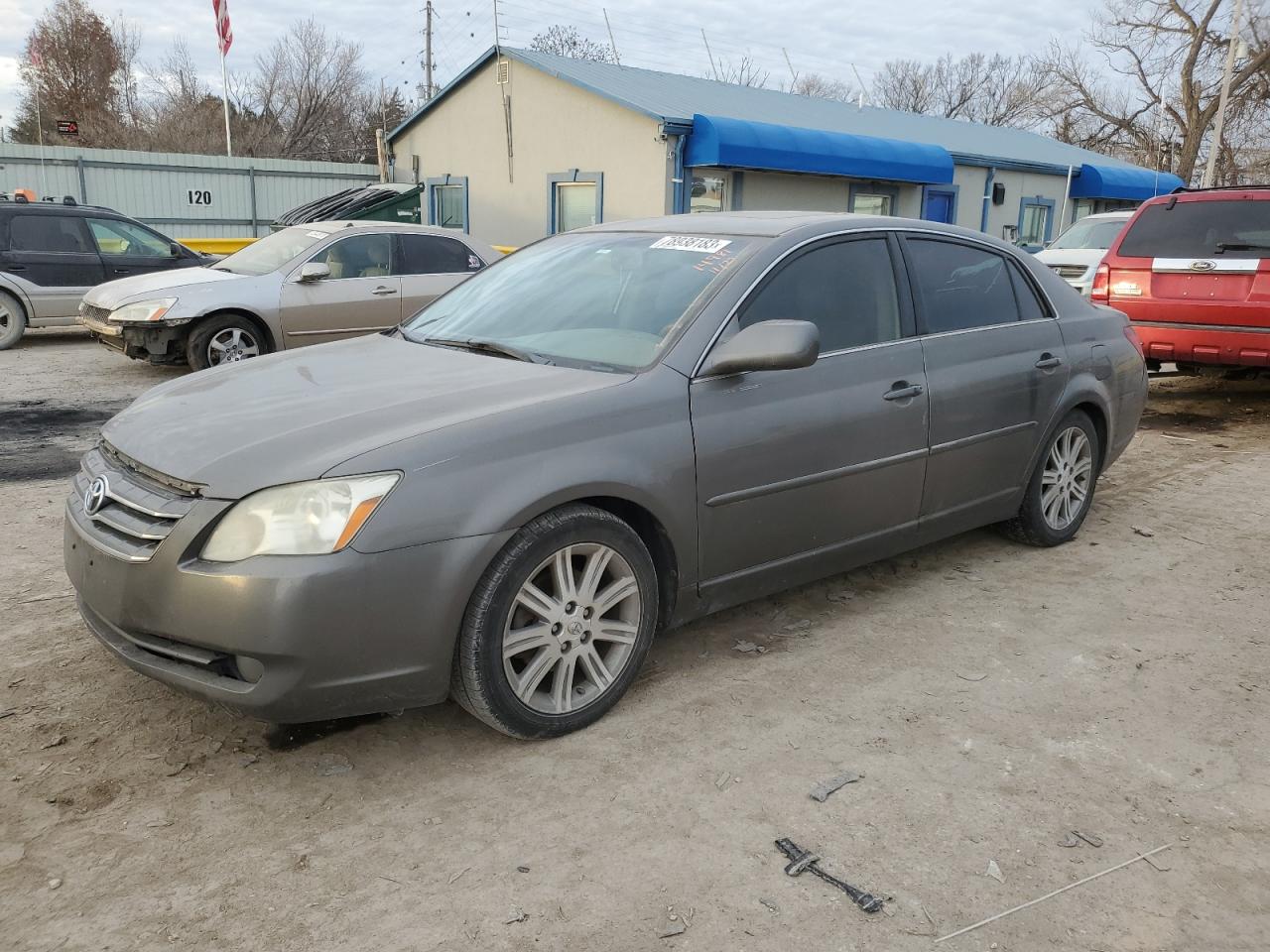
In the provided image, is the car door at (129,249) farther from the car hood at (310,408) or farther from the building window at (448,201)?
the building window at (448,201)

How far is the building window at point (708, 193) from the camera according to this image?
53.8ft

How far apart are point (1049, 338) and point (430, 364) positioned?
2.98 metres

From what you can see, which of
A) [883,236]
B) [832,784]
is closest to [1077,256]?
[883,236]

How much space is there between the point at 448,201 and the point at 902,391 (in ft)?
62.3

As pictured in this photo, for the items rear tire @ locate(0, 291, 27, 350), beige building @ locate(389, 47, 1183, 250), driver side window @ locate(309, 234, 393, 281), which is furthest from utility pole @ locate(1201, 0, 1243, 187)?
rear tire @ locate(0, 291, 27, 350)

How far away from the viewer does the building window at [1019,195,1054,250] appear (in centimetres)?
2258

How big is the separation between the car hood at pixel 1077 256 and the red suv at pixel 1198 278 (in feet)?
8.62

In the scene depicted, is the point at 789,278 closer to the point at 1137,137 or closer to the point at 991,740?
the point at 991,740

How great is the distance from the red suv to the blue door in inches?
465

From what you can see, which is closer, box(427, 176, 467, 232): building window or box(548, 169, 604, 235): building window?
box(548, 169, 604, 235): building window

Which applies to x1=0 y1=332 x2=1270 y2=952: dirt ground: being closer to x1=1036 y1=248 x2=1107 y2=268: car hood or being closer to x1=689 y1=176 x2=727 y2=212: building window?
x1=1036 y1=248 x2=1107 y2=268: car hood

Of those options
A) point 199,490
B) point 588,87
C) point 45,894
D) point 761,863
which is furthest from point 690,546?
point 588,87

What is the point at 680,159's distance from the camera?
629 inches

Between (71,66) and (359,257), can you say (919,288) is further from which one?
(71,66)
